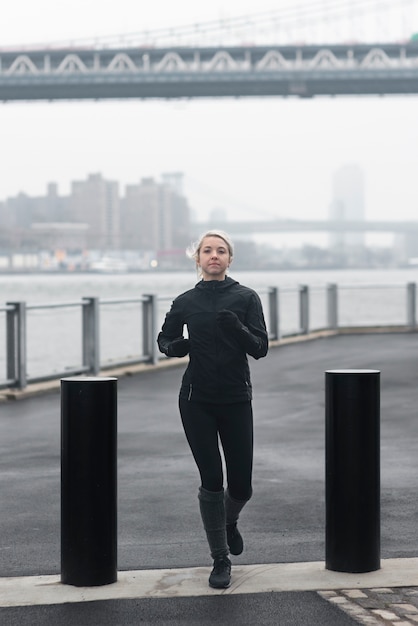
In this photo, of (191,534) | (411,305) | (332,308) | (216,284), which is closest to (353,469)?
(216,284)

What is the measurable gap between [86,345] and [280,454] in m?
6.27

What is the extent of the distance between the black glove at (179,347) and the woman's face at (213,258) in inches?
12.2

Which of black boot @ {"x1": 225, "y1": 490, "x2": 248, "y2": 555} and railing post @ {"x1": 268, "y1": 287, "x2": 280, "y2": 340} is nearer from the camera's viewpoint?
black boot @ {"x1": 225, "y1": 490, "x2": 248, "y2": 555}

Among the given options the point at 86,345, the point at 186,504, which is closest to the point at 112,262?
the point at 86,345

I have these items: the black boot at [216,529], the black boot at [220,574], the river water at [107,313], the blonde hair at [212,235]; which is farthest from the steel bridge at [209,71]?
the black boot at [220,574]

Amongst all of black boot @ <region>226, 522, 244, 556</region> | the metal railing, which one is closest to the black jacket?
black boot @ <region>226, 522, 244, 556</region>

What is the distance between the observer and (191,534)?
5.91 metres

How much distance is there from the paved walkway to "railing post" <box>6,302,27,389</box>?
3.75 feet

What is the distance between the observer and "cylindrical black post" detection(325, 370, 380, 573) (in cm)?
488

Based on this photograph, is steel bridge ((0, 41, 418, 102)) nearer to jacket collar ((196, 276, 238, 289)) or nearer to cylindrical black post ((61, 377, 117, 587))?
jacket collar ((196, 276, 238, 289))

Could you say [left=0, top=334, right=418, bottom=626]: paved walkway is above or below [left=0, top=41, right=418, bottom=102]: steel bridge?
below

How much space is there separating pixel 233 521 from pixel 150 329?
1078 centimetres

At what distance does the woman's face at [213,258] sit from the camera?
4.93m

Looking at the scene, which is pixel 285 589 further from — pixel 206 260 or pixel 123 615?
pixel 206 260
